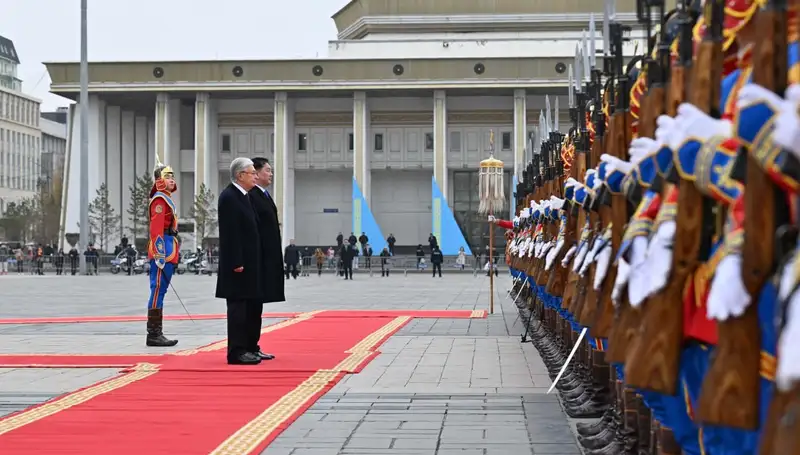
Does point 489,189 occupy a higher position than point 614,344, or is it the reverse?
point 489,189

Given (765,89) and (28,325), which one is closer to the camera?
(765,89)

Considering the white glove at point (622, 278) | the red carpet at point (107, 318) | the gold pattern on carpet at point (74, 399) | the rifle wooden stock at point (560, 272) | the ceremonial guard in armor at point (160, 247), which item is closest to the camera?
the white glove at point (622, 278)

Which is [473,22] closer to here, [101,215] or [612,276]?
[101,215]

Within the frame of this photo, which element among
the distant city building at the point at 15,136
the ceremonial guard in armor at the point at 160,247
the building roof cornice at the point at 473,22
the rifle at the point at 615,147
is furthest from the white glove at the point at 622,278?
the distant city building at the point at 15,136

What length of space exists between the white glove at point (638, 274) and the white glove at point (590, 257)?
121cm

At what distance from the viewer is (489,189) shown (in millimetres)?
19562

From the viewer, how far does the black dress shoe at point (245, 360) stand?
991cm

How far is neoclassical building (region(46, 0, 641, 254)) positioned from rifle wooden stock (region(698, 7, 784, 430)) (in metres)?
55.5

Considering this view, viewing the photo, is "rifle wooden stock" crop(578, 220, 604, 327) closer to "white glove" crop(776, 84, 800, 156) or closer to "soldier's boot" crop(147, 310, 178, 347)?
"white glove" crop(776, 84, 800, 156)

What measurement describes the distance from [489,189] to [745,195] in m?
16.7

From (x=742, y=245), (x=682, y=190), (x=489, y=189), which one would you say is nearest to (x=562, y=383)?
(x=682, y=190)

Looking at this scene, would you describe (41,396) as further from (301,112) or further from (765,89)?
(301,112)

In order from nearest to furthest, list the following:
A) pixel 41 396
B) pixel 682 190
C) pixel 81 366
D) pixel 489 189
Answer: pixel 682 190 < pixel 41 396 < pixel 81 366 < pixel 489 189

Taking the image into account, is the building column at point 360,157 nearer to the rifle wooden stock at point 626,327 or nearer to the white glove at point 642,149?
the rifle wooden stock at point 626,327
